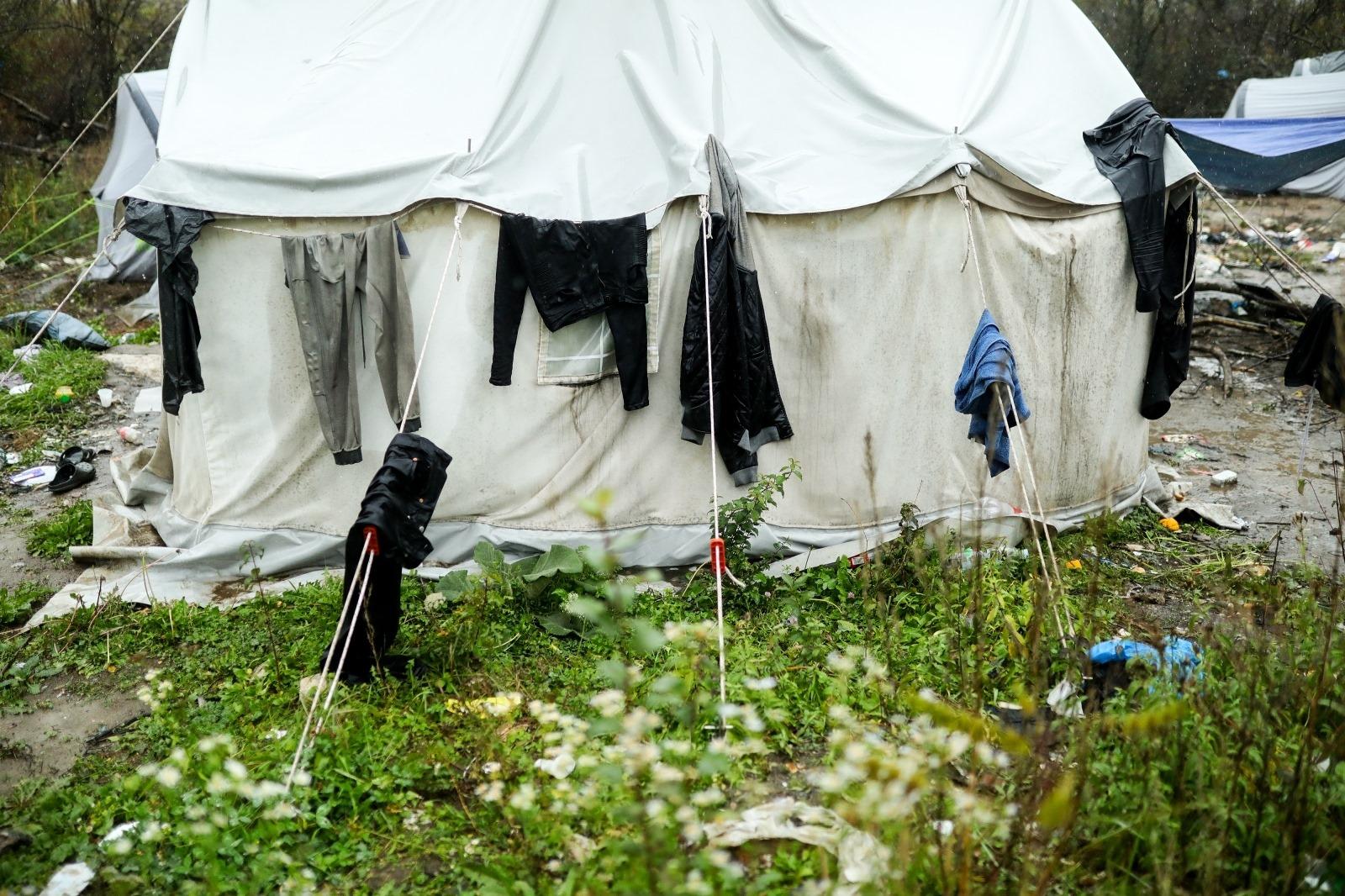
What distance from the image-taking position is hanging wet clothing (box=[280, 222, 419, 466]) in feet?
16.3

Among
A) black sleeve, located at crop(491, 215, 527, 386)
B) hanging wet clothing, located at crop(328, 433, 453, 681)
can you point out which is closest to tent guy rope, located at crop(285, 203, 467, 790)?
hanging wet clothing, located at crop(328, 433, 453, 681)

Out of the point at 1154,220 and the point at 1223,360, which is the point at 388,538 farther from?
the point at 1223,360

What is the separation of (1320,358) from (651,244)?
12.3 ft

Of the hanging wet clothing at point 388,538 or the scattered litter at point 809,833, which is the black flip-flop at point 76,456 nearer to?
the hanging wet clothing at point 388,538

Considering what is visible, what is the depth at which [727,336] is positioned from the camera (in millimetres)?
5004

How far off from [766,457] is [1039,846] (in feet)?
9.46

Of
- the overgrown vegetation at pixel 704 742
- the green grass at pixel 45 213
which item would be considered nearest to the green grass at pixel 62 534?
the overgrown vegetation at pixel 704 742

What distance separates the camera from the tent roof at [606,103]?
505 centimetres

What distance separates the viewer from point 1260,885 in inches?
99.4

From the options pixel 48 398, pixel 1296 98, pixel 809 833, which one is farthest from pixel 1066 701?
pixel 1296 98

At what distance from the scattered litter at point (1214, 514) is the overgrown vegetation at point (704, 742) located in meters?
0.53

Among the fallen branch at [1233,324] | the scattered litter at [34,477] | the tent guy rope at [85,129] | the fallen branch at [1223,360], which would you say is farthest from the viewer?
the fallen branch at [1233,324]

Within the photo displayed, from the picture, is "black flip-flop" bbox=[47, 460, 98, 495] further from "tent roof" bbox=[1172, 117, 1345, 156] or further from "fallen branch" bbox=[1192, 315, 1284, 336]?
"fallen branch" bbox=[1192, 315, 1284, 336]

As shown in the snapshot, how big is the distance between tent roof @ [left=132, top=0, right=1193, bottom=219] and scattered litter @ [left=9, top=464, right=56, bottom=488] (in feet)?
8.72
